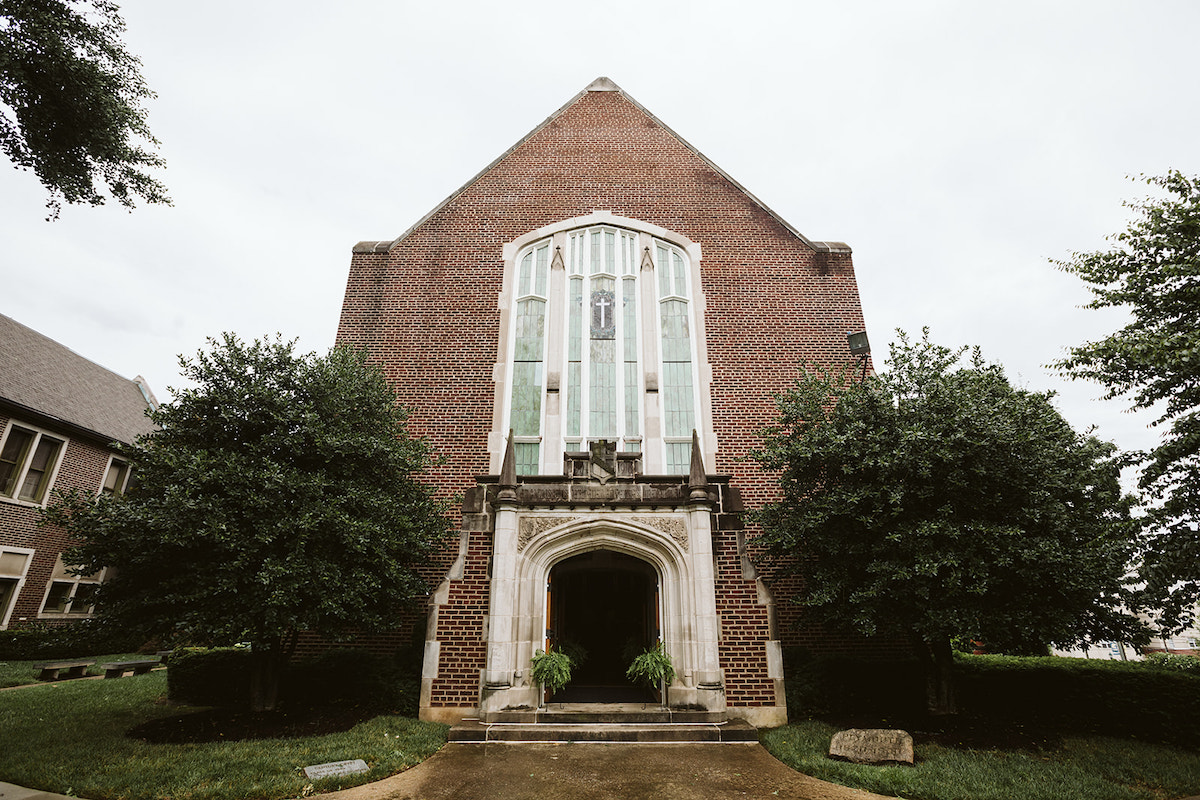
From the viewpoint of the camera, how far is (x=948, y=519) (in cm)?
834

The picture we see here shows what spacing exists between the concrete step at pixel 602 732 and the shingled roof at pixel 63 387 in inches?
556

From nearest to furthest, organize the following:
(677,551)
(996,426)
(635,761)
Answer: (635,761) < (996,426) < (677,551)

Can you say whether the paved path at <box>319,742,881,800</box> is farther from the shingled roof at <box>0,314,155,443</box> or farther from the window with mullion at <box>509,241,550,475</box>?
the shingled roof at <box>0,314,155,443</box>

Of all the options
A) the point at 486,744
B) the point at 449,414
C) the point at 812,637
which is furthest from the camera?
the point at 449,414

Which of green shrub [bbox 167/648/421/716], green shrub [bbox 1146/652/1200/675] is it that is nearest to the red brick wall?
green shrub [bbox 167/648/421/716]

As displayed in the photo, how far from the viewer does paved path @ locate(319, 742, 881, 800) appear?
612cm

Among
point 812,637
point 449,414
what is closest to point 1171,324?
point 812,637

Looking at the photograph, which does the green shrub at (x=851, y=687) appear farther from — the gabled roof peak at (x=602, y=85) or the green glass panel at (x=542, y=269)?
the gabled roof peak at (x=602, y=85)

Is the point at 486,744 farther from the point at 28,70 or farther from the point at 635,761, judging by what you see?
the point at 28,70

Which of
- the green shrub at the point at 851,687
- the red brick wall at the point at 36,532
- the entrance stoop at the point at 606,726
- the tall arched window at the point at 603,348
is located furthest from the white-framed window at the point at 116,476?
the green shrub at the point at 851,687

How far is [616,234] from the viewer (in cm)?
1511

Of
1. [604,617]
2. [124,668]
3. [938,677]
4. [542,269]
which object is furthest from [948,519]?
[124,668]

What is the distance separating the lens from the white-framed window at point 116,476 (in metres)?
19.9

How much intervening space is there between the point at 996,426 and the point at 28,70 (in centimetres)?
1392
